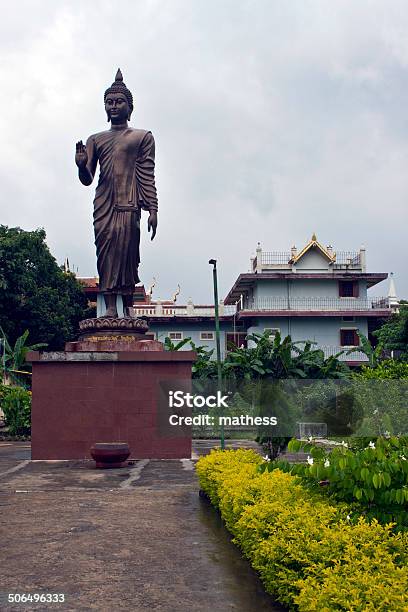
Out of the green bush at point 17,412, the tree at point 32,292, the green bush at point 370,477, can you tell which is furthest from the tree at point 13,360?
the green bush at point 370,477

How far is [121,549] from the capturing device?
6.20 metres

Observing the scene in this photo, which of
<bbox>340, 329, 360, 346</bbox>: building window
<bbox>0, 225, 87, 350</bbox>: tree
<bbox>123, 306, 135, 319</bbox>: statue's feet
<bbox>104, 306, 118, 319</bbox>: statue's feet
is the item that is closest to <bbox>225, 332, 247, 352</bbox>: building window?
<bbox>340, 329, 360, 346</bbox>: building window

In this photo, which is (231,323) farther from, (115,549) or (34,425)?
(115,549)

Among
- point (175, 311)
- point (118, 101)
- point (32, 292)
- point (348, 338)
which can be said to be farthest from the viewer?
point (175, 311)

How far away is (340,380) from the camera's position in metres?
26.1

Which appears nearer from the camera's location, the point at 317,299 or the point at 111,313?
the point at 111,313

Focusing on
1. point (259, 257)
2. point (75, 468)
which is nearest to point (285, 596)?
point (75, 468)

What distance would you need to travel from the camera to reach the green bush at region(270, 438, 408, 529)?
4.56 meters

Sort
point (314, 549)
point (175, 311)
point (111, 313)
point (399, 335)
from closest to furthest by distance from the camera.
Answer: point (314, 549)
point (111, 313)
point (399, 335)
point (175, 311)

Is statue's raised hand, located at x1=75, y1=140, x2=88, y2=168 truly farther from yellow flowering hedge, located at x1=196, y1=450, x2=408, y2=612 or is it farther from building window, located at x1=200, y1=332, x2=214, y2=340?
building window, located at x1=200, y1=332, x2=214, y2=340

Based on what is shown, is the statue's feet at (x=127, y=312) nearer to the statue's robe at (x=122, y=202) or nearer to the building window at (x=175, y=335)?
the statue's robe at (x=122, y=202)

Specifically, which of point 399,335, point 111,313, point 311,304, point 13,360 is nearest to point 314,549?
point 111,313

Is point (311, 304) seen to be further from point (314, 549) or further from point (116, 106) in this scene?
point (314, 549)

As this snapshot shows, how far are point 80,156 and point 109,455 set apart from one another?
25.0 feet
